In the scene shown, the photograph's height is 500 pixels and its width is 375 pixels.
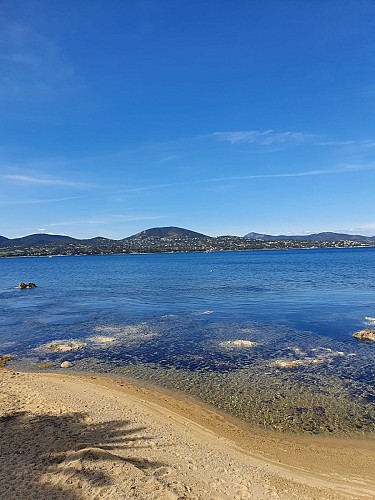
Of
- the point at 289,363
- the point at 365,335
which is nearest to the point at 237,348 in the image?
the point at 289,363

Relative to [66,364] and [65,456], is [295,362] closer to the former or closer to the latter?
[66,364]

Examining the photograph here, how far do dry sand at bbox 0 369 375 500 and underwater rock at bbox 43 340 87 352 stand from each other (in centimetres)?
1023

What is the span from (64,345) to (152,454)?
19.9 meters

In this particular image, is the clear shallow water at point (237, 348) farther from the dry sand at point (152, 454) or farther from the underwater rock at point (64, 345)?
the dry sand at point (152, 454)

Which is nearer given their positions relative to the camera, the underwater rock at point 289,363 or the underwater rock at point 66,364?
the underwater rock at point 289,363

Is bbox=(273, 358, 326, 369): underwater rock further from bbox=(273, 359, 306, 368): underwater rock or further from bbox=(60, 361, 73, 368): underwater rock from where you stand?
bbox=(60, 361, 73, 368): underwater rock

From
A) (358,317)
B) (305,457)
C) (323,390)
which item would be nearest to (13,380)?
(305,457)

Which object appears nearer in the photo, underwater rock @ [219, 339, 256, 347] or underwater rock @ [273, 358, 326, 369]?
underwater rock @ [273, 358, 326, 369]

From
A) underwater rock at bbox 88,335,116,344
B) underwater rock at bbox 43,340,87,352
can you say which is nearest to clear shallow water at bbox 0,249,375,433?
underwater rock at bbox 88,335,116,344

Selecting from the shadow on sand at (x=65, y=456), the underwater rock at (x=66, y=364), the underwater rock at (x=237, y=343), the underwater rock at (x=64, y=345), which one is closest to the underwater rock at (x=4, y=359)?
the underwater rock at (x=64, y=345)

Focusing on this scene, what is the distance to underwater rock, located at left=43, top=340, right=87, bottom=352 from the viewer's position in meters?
29.2

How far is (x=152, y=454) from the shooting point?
40.7 feet

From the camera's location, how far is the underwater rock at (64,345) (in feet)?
95.9

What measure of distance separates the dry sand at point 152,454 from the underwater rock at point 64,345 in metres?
10.2
